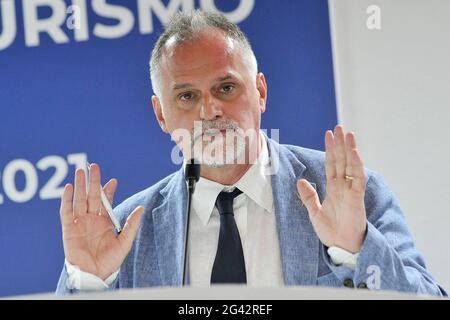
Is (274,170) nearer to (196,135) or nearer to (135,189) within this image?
(196,135)

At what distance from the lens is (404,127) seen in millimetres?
2547

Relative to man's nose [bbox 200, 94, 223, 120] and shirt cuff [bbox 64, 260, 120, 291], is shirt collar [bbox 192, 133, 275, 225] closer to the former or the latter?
man's nose [bbox 200, 94, 223, 120]

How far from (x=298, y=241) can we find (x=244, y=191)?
Result: 23cm

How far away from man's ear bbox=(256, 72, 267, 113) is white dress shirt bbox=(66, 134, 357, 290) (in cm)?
19

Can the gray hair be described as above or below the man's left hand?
above

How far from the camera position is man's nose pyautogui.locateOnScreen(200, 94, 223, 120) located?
2.25m

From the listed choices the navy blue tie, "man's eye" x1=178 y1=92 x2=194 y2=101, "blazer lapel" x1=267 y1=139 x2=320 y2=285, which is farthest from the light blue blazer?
"man's eye" x1=178 y1=92 x2=194 y2=101

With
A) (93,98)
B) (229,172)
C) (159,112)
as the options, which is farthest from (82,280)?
(93,98)

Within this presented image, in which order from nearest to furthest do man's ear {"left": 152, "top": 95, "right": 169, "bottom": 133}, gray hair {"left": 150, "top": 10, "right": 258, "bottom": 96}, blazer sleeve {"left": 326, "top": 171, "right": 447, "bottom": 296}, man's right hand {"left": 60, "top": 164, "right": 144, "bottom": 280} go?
blazer sleeve {"left": 326, "top": 171, "right": 447, "bottom": 296}, man's right hand {"left": 60, "top": 164, "right": 144, "bottom": 280}, gray hair {"left": 150, "top": 10, "right": 258, "bottom": 96}, man's ear {"left": 152, "top": 95, "right": 169, "bottom": 133}

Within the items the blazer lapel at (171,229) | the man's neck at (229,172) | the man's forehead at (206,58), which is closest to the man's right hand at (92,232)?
the blazer lapel at (171,229)

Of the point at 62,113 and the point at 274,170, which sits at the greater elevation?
the point at 62,113

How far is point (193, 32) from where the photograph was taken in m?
2.35
